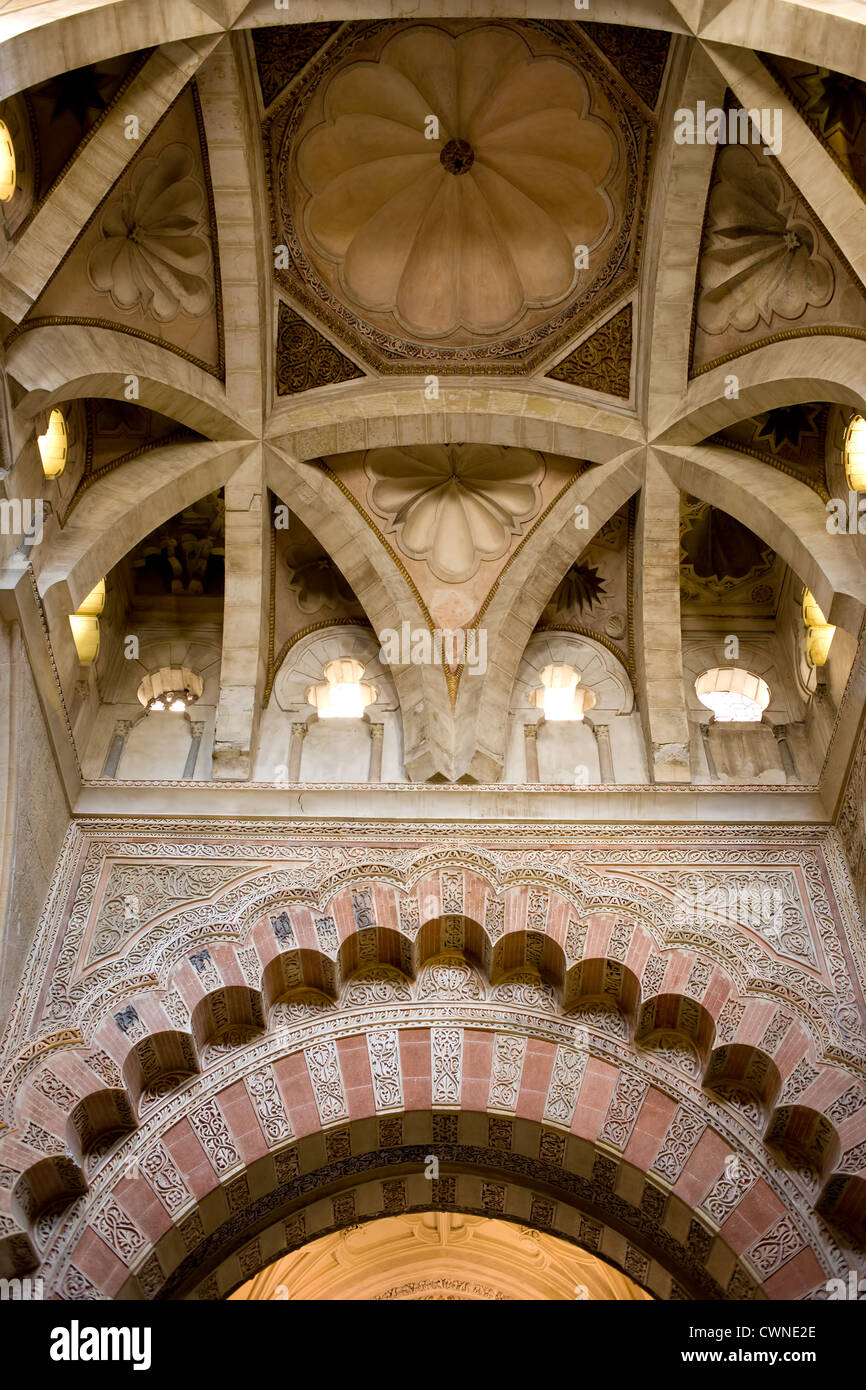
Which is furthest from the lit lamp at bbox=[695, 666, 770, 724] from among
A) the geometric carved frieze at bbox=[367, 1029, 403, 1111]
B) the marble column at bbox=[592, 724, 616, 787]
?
the geometric carved frieze at bbox=[367, 1029, 403, 1111]

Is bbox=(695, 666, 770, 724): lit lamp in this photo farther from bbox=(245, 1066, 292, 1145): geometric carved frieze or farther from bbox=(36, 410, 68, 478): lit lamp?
bbox=(36, 410, 68, 478): lit lamp

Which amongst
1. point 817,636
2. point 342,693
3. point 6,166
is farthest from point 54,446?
point 817,636

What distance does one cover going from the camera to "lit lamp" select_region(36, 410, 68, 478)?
845cm

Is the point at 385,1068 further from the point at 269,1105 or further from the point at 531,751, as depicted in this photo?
the point at 531,751

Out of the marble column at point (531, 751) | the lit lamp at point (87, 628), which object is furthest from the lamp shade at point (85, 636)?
the marble column at point (531, 751)

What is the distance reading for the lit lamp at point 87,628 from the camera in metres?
9.20

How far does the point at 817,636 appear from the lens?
916 centimetres

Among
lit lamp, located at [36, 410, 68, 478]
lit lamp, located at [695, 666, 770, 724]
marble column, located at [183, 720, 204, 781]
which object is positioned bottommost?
marble column, located at [183, 720, 204, 781]

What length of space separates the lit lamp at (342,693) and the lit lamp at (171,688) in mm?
878

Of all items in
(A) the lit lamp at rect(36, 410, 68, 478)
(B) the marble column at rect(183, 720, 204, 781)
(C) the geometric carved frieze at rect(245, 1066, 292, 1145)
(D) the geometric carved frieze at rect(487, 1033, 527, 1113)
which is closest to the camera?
(C) the geometric carved frieze at rect(245, 1066, 292, 1145)

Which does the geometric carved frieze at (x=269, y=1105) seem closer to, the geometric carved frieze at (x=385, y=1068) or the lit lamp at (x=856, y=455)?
the geometric carved frieze at (x=385, y=1068)

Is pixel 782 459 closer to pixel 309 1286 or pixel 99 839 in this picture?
pixel 99 839

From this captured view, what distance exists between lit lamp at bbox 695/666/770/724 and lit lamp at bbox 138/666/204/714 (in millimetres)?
3743
